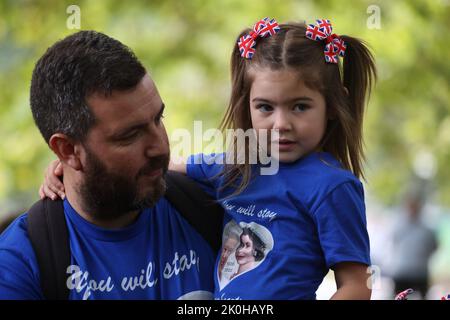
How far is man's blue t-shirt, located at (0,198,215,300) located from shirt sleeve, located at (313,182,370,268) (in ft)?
1.47

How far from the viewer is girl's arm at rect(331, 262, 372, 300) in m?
2.53

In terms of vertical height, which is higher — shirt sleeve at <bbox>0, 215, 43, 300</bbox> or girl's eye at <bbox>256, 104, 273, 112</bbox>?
girl's eye at <bbox>256, 104, 273, 112</bbox>

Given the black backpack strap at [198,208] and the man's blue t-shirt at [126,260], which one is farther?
the black backpack strap at [198,208]

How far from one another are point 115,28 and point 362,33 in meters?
2.26

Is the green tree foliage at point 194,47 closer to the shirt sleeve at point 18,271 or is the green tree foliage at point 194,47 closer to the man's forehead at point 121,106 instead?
the man's forehead at point 121,106

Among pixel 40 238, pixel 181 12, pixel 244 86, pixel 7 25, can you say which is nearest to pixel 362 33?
pixel 181 12

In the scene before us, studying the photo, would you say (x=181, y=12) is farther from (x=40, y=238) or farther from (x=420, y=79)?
(x=40, y=238)

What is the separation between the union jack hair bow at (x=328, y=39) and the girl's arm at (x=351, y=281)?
714 mm

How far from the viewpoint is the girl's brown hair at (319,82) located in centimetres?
279

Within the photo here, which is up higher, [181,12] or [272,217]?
[181,12]

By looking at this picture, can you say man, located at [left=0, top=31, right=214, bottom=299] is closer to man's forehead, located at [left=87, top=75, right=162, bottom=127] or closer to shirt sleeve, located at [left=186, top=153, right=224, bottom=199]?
man's forehead, located at [left=87, top=75, right=162, bottom=127]

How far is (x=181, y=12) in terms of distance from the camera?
27.2 ft
